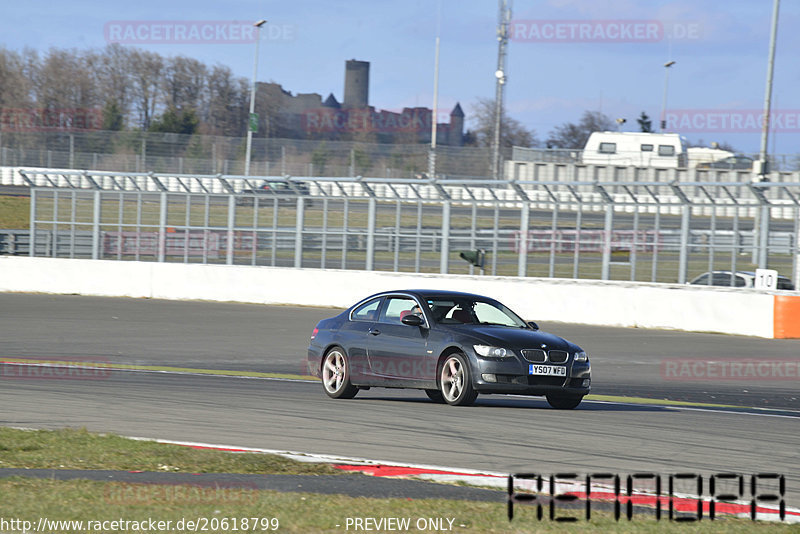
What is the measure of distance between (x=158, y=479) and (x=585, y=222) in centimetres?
1833

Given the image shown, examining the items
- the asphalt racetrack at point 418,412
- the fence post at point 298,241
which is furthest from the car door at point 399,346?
the fence post at point 298,241

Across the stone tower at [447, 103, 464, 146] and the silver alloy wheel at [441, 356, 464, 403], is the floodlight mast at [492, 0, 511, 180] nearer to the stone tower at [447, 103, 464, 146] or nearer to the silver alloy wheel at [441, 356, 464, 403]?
the silver alloy wheel at [441, 356, 464, 403]

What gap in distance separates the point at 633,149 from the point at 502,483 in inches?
2032

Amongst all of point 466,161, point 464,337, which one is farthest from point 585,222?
point 466,161

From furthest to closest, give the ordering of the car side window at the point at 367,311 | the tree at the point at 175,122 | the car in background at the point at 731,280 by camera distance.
Answer: the tree at the point at 175,122 < the car in background at the point at 731,280 < the car side window at the point at 367,311

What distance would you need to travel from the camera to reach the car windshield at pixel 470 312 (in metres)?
12.5

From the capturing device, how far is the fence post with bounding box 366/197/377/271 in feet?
90.6

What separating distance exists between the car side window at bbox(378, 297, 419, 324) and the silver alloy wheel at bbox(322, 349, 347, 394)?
66cm

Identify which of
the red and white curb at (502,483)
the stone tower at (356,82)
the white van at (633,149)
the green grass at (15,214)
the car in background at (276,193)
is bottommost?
the red and white curb at (502,483)

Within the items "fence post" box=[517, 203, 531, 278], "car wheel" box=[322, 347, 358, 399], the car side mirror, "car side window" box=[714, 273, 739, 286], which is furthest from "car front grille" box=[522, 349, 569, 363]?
"fence post" box=[517, 203, 531, 278]

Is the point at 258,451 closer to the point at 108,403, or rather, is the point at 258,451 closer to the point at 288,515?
the point at 288,515

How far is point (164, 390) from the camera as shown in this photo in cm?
1321

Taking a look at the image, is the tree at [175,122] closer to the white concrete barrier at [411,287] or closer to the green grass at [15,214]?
the green grass at [15,214]

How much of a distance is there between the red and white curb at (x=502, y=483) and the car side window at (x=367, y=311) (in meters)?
4.23
